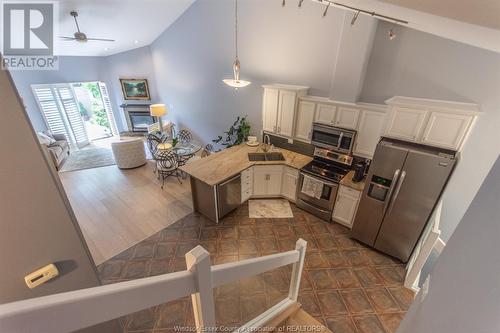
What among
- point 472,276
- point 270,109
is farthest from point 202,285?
point 270,109

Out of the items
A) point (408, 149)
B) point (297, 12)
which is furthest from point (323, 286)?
point (297, 12)

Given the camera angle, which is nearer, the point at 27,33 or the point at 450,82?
the point at 450,82

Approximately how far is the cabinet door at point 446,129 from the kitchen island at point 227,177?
1997mm

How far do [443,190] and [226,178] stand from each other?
10.1 feet

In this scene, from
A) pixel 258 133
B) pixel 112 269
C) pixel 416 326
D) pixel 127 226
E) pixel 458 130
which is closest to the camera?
pixel 416 326

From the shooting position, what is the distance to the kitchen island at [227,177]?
3.85m

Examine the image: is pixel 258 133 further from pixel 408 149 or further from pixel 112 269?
pixel 112 269

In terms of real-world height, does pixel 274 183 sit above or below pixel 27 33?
below

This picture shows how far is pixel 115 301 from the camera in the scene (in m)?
0.64

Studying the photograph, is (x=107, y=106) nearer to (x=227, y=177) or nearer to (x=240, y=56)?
(x=240, y=56)

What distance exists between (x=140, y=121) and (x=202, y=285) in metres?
9.65

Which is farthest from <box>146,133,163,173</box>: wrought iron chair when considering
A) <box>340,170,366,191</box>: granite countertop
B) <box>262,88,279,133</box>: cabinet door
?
<box>340,170,366,191</box>: granite countertop

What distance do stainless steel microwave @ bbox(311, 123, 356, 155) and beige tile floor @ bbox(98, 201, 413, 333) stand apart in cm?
143

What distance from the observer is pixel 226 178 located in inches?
149
